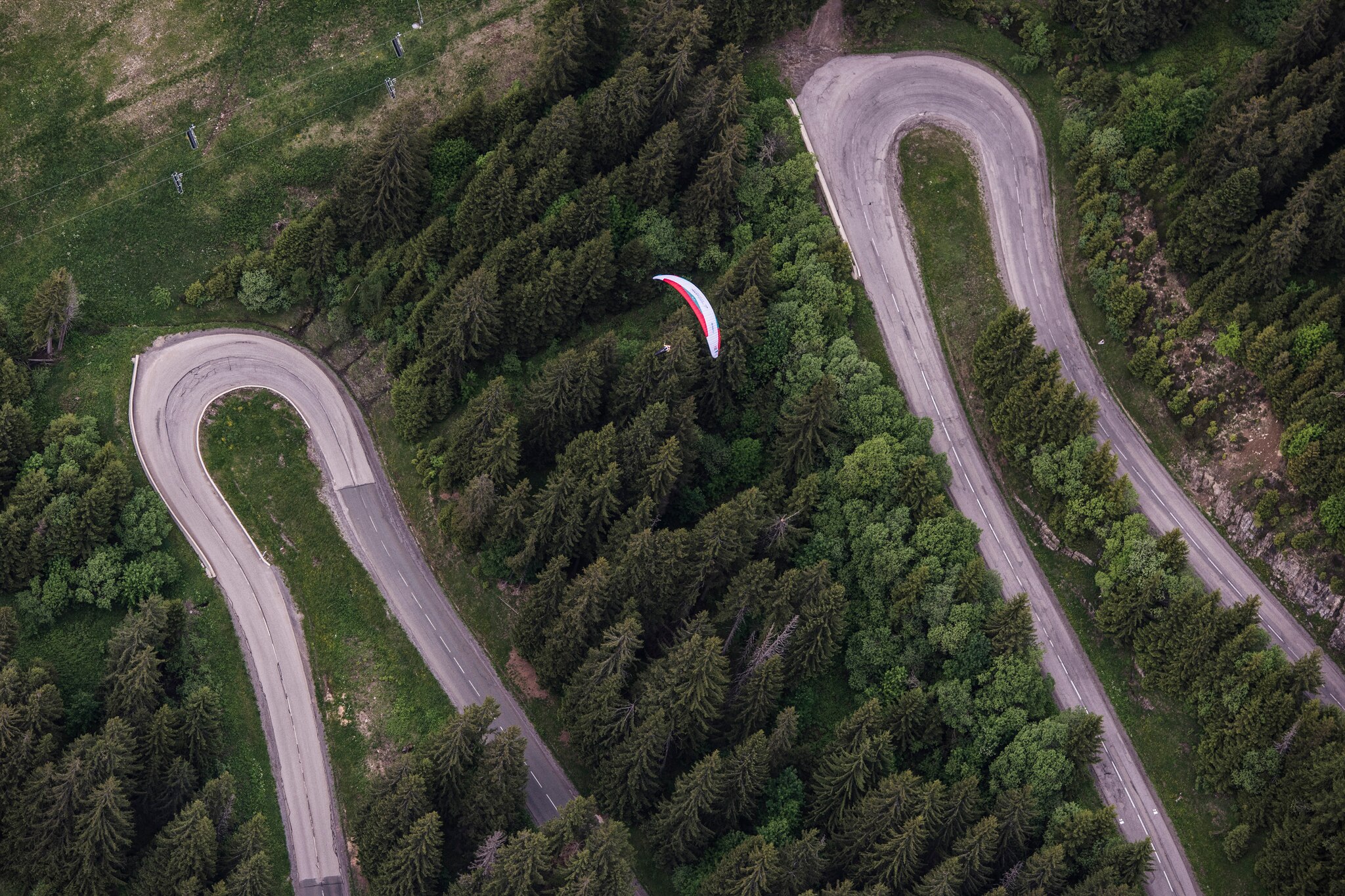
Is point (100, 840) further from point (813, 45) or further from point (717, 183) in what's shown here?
point (813, 45)

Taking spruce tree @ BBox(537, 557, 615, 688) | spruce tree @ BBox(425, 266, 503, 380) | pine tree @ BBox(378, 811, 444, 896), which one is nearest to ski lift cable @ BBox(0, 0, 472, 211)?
spruce tree @ BBox(425, 266, 503, 380)

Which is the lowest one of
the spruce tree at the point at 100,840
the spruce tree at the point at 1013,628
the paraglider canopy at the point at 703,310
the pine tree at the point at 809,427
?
the spruce tree at the point at 1013,628

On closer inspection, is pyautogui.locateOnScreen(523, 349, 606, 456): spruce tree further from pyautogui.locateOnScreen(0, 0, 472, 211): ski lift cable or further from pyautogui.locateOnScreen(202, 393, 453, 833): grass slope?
pyautogui.locateOnScreen(0, 0, 472, 211): ski lift cable

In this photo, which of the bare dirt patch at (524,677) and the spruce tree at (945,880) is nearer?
the spruce tree at (945,880)

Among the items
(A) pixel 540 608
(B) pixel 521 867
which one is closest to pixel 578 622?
(A) pixel 540 608

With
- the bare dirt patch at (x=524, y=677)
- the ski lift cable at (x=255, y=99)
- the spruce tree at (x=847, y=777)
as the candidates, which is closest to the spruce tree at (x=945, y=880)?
the spruce tree at (x=847, y=777)

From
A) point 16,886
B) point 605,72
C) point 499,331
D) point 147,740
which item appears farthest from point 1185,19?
point 16,886

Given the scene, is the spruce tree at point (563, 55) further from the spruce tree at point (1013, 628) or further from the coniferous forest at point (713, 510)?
the spruce tree at point (1013, 628)
